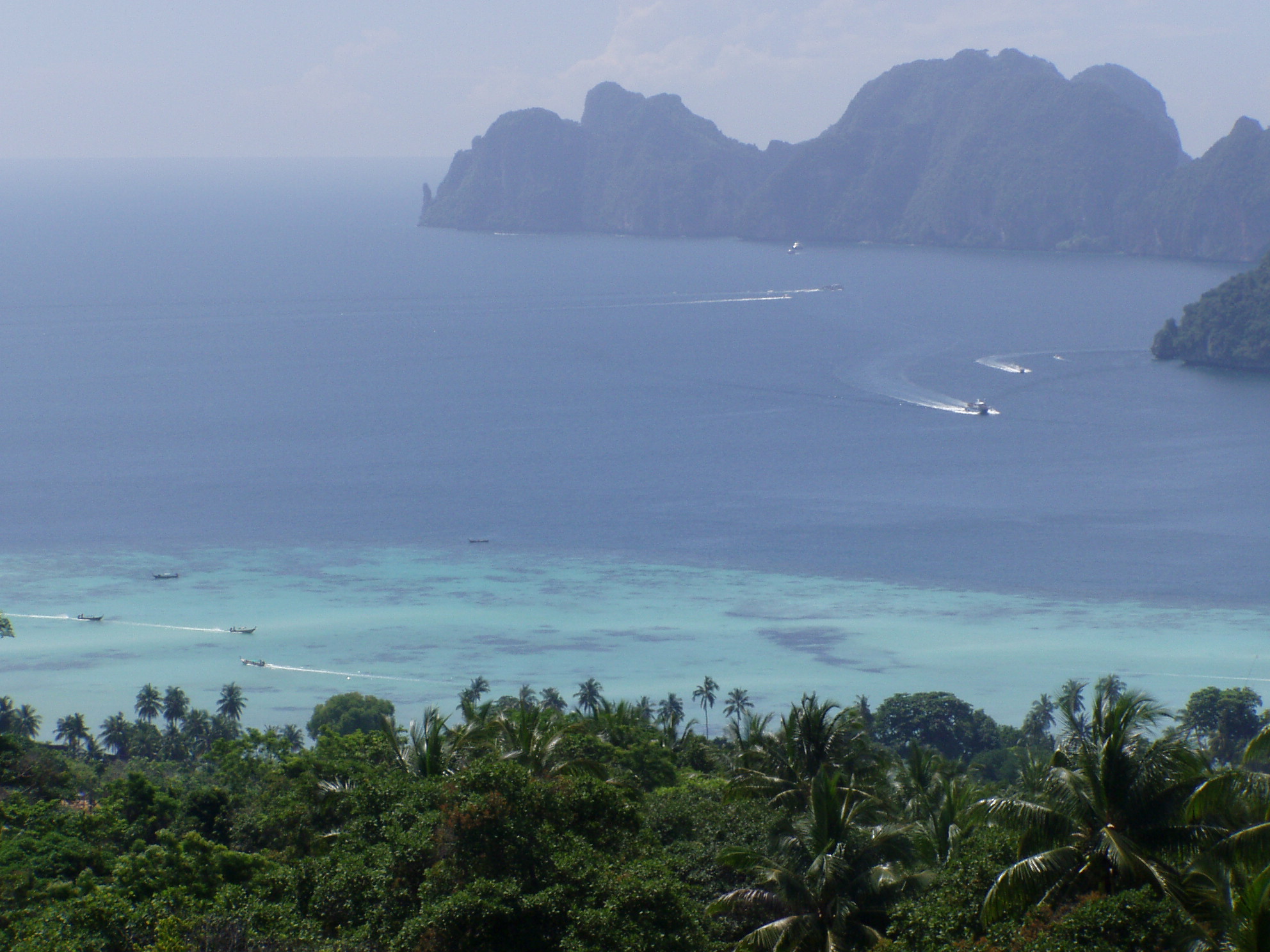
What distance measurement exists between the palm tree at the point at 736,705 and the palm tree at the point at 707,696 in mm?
569

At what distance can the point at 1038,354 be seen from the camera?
392 feet

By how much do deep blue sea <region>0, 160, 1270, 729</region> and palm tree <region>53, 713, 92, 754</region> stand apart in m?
4.21

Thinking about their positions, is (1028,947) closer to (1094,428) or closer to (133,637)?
(133,637)

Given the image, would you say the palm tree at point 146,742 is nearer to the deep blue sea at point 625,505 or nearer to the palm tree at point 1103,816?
the deep blue sea at point 625,505

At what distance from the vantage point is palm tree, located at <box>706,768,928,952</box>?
550 inches

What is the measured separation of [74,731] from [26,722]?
1.55 metres

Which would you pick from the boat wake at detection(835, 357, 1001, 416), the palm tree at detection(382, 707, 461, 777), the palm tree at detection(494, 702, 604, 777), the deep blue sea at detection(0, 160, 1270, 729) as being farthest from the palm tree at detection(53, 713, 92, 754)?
the boat wake at detection(835, 357, 1001, 416)

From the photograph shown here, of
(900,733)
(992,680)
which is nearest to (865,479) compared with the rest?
(992,680)

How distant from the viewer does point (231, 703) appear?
43.3 m

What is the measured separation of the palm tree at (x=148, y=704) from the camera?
43.2m

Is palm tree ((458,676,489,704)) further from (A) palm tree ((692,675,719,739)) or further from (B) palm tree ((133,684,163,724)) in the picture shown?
(B) palm tree ((133,684,163,724))

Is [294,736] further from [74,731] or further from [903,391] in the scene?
[903,391]

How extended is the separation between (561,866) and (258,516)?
209ft

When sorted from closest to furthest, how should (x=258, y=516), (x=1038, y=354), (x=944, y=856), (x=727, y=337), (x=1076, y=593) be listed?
(x=944, y=856) < (x=1076, y=593) < (x=258, y=516) < (x=1038, y=354) < (x=727, y=337)
